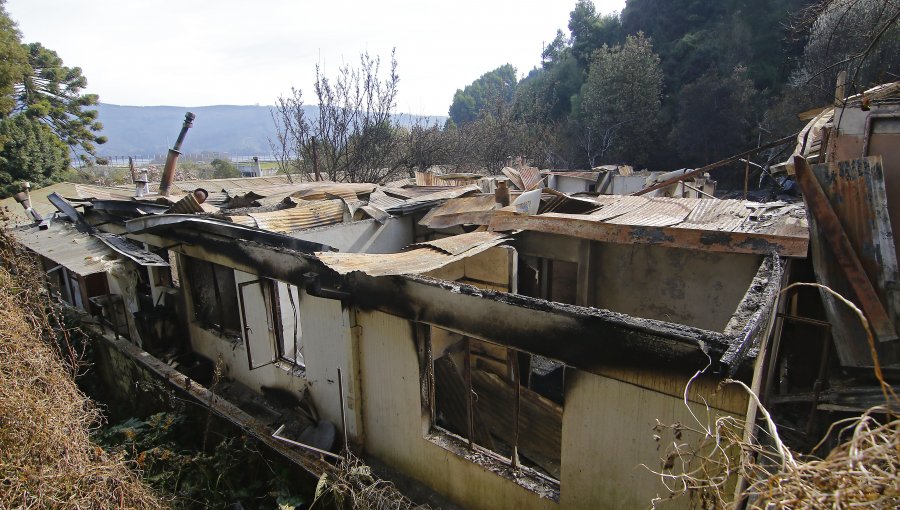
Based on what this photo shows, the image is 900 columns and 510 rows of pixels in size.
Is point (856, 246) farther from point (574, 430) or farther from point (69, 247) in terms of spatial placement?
point (69, 247)

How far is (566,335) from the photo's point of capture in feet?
14.2

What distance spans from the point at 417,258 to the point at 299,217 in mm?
3762

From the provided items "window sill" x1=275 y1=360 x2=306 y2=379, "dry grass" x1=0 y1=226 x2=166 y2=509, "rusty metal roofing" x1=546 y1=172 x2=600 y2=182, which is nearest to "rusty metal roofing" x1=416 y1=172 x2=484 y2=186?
"rusty metal roofing" x1=546 y1=172 x2=600 y2=182

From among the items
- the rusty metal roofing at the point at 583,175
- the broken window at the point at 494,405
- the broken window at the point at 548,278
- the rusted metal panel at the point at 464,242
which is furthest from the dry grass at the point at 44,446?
the rusty metal roofing at the point at 583,175

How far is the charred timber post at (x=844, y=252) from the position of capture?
18.8 ft

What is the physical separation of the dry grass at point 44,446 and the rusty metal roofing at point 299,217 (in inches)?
128

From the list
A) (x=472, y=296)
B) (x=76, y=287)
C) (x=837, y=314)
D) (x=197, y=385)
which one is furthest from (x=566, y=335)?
(x=76, y=287)

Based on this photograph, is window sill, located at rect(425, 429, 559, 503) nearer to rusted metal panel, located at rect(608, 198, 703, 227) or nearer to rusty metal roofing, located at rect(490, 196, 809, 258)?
rusty metal roofing, located at rect(490, 196, 809, 258)

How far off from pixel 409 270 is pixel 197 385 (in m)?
5.79

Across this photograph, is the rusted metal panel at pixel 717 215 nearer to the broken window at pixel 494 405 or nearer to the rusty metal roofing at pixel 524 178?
the broken window at pixel 494 405

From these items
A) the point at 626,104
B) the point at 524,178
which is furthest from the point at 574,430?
the point at 626,104

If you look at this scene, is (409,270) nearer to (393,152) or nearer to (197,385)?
(197,385)

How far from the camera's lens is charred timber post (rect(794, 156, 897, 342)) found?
5.72 m

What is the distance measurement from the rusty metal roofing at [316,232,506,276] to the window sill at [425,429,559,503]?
2.11 metres
